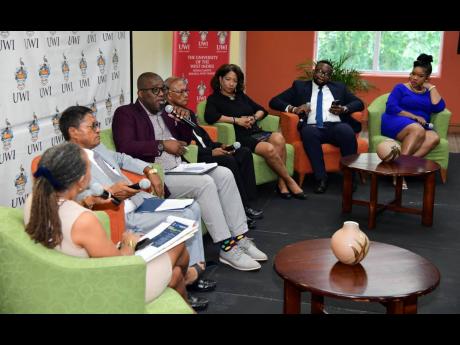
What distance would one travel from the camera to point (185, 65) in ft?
20.6

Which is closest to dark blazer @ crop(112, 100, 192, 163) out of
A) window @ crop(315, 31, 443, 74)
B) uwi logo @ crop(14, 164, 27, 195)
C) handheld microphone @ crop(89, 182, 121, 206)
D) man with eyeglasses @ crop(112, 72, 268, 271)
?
man with eyeglasses @ crop(112, 72, 268, 271)

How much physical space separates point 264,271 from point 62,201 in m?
1.90

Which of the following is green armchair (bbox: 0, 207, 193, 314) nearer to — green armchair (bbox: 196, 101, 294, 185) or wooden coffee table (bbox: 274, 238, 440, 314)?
wooden coffee table (bbox: 274, 238, 440, 314)

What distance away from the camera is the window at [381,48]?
8.96m

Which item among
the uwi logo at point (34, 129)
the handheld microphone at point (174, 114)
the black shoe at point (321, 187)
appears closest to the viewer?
the uwi logo at point (34, 129)

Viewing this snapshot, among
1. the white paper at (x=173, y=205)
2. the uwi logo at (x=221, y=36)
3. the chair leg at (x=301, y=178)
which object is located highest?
the uwi logo at (x=221, y=36)

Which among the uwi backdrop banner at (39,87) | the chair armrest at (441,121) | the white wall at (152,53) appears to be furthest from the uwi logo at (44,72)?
the chair armrest at (441,121)

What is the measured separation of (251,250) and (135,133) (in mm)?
1097

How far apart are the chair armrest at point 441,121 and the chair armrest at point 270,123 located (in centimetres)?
164

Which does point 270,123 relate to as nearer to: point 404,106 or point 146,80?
point 404,106

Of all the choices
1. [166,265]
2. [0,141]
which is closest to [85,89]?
[0,141]

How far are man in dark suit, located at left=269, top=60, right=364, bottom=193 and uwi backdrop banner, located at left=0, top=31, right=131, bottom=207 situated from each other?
78.7 inches

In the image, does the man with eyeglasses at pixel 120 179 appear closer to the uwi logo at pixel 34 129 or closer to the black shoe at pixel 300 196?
the uwi logo at pixel 34 129
